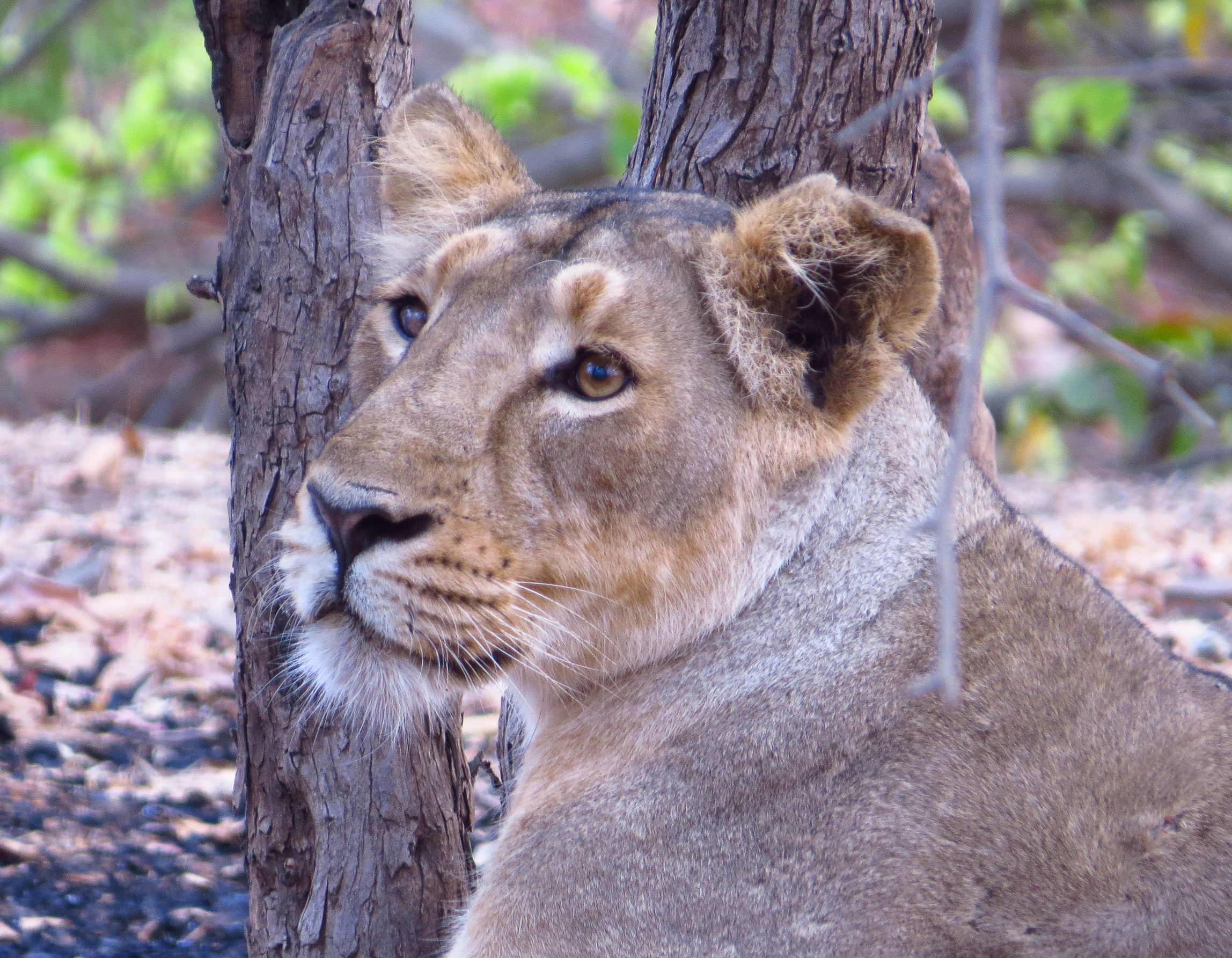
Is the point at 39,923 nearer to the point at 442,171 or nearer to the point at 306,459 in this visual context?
the point at 306,459

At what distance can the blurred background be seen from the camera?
36.5ft

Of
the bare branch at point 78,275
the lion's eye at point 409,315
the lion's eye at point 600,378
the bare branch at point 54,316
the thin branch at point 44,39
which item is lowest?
the lion's eye at point 600,378

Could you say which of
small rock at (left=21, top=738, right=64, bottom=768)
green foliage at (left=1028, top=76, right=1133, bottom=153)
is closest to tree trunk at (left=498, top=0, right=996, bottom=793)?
small rock at (left=21, top=738, right=64, bottom=768)

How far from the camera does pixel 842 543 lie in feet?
11.0

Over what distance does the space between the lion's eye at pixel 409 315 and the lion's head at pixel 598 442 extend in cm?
22

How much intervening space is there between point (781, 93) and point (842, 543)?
163 cm

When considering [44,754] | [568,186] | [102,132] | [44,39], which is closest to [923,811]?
[44,754]

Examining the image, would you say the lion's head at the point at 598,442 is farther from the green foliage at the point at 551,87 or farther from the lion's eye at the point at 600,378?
the green foliage at the point at 551,87

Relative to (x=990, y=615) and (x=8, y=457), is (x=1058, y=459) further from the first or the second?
(x=990, y=615)

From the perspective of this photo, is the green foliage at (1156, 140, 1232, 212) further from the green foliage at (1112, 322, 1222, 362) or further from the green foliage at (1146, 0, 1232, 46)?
the green foliage at (1112, 322, 1222, 362)

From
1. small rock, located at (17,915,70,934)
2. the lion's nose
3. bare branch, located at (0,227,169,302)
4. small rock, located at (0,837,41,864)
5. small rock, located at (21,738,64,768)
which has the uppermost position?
bare branch, located at (0,227,169,302)

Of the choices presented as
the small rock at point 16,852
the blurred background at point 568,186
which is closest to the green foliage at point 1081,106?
the blurred background at point 568,186

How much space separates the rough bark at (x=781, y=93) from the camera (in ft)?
13.5

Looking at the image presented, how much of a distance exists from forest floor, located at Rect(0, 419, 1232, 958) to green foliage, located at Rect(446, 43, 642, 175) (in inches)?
150
